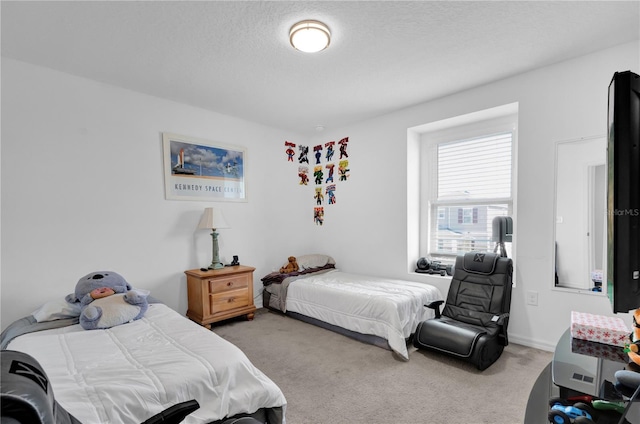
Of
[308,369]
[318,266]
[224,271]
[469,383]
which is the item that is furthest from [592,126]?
[224,271]

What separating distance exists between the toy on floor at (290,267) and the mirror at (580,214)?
9.79ft

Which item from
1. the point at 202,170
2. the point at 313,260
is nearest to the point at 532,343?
the point at 313,260

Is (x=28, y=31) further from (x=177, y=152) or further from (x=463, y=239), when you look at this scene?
(x=463, y=239)

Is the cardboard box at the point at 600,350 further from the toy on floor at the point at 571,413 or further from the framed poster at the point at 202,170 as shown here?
the framed poster at the point at 202,170

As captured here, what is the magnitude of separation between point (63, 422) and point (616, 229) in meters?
1.56

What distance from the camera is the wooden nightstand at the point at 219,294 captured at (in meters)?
3.25

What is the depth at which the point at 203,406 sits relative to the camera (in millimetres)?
1434

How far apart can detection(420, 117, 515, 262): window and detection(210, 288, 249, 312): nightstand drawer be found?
2392 millimetres

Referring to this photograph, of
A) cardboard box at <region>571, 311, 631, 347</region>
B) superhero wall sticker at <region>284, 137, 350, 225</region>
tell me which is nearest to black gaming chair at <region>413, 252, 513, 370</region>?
cardboard box at <region>571, 311, 631, 347</region>

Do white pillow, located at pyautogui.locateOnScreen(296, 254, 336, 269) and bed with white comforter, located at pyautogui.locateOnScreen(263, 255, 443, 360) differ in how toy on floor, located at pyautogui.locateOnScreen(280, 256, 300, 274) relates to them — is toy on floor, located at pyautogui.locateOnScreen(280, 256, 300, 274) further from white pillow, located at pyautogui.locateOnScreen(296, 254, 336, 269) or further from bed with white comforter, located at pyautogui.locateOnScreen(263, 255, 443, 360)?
bed with white comforter, located at pyautogui.locateOnScreen(263, 255, 443, 360)

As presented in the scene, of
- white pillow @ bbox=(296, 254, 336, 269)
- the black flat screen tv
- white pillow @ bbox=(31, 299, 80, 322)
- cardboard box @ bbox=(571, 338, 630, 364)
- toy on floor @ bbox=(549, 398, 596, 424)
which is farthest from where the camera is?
white pillow @ bbox=(296, 254, 336, 269)

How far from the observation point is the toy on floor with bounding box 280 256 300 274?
423 centimetres

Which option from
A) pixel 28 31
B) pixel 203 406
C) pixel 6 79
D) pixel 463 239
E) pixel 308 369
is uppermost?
pixel 28 31

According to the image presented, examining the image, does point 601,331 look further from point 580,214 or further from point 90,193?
point 90,193
